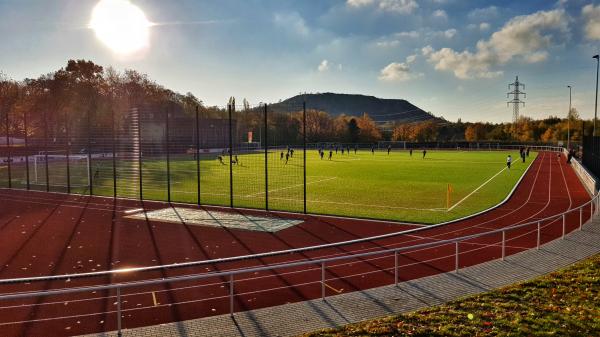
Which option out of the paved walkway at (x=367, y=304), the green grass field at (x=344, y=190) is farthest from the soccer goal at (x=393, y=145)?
the paved walkway at (x=367, y=304)

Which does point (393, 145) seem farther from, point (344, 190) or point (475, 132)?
point (344, 190)

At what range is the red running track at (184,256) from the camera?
9281mm

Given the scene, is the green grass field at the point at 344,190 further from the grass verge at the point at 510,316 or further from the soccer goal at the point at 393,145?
the soccer goal at the point at 393,145

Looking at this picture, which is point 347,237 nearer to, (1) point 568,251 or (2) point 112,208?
(1) point 568,251

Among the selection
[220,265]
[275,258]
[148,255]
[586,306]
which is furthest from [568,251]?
[148,255]

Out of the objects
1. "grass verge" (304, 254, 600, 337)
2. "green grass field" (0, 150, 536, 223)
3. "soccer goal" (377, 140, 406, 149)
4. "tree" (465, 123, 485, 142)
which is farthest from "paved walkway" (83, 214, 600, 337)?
"tree" (465, 123, 485, 142)

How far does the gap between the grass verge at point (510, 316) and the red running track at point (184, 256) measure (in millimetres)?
2496

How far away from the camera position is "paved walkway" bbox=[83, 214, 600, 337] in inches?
300

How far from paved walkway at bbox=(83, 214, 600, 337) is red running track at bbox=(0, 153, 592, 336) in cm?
107

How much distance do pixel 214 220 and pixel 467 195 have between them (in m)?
15.2

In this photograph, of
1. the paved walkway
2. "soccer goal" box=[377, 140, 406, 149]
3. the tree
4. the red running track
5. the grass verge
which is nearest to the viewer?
the grass verge

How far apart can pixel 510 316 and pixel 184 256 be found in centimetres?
916

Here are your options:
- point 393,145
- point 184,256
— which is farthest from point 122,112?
point 184,256

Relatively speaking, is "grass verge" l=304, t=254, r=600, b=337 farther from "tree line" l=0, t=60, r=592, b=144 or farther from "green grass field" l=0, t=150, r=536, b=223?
"tree line" l=0, t=60, r=592, b=144
